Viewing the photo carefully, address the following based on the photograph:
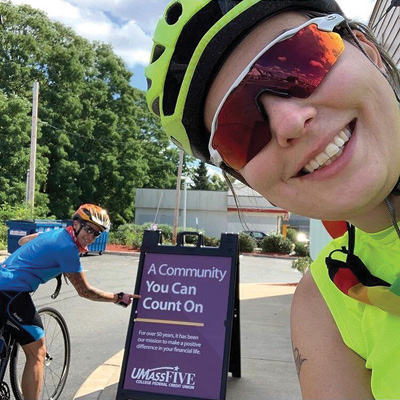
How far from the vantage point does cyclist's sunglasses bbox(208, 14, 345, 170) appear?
92 cm

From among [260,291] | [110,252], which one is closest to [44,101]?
[110,252]

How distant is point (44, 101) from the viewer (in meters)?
33.7

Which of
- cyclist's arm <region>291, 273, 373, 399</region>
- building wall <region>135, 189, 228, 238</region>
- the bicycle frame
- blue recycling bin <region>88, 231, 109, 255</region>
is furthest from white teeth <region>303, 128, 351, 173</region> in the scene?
building wall <region>135, 189, 228, 238</region>

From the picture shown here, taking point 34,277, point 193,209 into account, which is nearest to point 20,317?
point 34,277

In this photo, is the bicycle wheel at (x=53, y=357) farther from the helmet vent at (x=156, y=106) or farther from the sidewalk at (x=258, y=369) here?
the helmet vent at (x=156, y=106)

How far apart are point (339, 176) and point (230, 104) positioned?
11.3 inches

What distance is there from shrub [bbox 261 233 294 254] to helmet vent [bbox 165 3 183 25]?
25.3 m

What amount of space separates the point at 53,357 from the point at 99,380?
1.67ft

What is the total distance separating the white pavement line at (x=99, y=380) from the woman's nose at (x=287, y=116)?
12.4 ft

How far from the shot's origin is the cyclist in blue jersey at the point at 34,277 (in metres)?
3.51

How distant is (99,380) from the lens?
14.2 ft

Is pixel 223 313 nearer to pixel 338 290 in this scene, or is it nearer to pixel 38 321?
pixel 38 321

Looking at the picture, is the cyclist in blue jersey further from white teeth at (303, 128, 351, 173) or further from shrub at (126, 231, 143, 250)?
shrub at (126, 231, 143, 250)

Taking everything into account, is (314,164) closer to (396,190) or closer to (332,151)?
(332,151)
